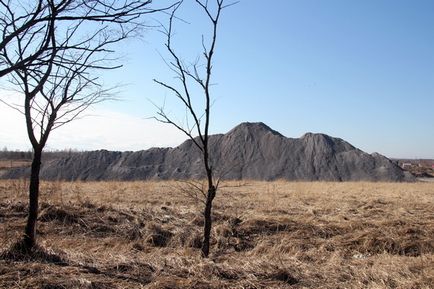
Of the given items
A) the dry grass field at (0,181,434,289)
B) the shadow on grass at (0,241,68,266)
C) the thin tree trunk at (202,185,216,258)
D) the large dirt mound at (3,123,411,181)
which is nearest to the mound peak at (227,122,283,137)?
the large dirt mound at (3,123,411,181)

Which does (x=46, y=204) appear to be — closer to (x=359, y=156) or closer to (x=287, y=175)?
(x=287, y=175)

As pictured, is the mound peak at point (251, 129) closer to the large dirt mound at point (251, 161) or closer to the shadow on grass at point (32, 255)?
the large dirt mound at point (251, 161)

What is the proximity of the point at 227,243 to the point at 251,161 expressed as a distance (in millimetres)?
31670

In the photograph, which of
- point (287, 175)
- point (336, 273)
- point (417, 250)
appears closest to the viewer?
point (336, 273)

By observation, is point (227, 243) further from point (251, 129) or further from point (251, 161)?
point (251, 129)

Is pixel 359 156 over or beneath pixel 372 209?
over

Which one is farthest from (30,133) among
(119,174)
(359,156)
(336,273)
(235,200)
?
(359,156)

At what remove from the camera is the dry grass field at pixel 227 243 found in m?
4.59

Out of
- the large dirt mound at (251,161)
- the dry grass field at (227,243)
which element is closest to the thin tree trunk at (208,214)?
the dry grass field at (227,243)

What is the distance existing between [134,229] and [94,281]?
507 centimetres

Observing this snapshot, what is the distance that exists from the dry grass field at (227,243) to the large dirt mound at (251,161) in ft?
80.0

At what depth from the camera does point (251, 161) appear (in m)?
40.4

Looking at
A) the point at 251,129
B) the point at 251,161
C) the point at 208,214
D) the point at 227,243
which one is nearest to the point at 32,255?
the point at 208,214

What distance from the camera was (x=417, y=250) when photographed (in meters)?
8.62
